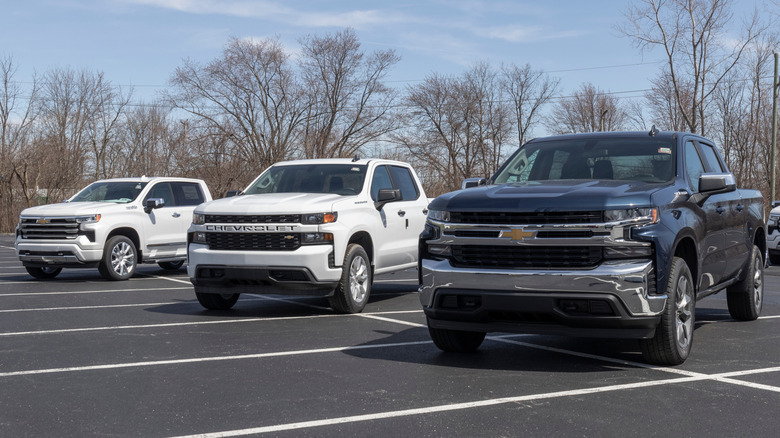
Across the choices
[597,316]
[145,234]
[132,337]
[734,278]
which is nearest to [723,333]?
[734,278]

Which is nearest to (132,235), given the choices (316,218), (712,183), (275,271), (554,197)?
(275,271)

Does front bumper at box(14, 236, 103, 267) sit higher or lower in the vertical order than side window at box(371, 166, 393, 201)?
lower

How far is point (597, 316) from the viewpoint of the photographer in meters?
5.98

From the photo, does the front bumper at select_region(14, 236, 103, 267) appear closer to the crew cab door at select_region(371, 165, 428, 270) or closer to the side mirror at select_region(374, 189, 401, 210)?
the crew cab door at select_region(371, 165, 428, 270)

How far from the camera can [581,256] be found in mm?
6008

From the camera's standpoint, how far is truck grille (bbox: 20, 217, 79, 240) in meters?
14.1

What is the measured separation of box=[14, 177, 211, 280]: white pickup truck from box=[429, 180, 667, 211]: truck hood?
9188 millimetres

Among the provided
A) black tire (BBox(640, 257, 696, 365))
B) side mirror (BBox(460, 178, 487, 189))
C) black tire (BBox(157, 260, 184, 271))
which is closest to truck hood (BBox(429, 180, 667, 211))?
black tire (BBox(640, 257, 696, 365))

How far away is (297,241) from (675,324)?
4478 millimetres

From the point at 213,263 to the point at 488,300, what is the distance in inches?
170

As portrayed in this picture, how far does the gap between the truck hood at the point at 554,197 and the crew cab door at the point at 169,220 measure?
9.64m

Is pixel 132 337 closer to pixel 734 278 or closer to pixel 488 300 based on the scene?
pixel 488 300

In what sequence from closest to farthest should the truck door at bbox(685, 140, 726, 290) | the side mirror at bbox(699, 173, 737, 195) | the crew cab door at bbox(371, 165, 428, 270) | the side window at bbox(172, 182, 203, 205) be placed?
the side mirror at bbox(699, 173, 737, 195)
the truck door at bbox(685, 140, 726, 290)
the crew cab door at bbox(371, 165, 428, 270)
the side window at bbox(172, 182, 203, 205)

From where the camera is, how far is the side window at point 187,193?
52.5 feet
